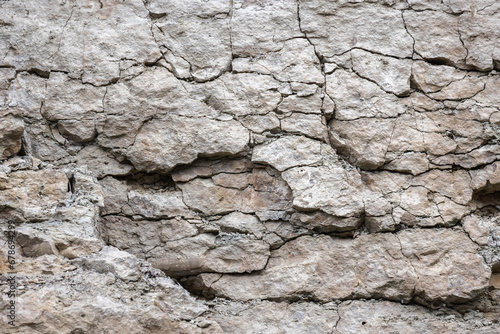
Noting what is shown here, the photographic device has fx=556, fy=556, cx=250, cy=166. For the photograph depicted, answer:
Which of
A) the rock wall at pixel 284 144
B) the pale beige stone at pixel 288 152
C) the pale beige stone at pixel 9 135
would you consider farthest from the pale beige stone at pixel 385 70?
the pale beige stone at pixel 9 135

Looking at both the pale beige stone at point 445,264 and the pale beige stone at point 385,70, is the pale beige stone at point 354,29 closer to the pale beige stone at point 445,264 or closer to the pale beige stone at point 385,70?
the pale beige stone at point 385,70

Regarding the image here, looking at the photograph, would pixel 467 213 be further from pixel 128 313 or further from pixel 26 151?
pixel 26 151

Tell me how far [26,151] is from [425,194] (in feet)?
6.52

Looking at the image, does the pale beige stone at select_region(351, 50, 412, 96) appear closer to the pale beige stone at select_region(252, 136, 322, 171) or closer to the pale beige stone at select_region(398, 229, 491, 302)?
the pale beige stone at select_region(252, 136, 322, 171)

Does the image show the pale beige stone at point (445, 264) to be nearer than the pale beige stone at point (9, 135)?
No

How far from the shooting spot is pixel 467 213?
2.84 m

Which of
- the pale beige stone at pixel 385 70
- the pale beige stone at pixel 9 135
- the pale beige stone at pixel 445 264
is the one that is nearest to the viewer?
the pale beige stone at pixel 9 135

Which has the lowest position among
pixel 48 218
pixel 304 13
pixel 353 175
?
pixel 48 218

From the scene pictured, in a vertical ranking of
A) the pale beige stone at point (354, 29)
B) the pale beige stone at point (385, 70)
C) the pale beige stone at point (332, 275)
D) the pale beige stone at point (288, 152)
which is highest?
the pale beige stone at point (354, 29)

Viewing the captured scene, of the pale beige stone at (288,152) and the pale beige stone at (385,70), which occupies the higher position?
the pale beige stone at (385,70)

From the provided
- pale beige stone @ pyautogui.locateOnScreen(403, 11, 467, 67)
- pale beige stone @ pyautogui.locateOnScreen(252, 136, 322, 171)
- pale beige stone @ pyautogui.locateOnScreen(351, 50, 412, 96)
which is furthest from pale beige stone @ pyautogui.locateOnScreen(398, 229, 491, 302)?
pale beige stone @ pyautogui.locateOnScreen(403, 11, 467, 67)

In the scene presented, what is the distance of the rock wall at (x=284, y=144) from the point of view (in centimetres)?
276

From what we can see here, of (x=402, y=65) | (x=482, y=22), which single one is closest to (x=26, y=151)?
(x=402, y=65)

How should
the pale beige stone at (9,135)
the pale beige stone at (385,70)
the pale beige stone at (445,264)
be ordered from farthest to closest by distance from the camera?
the pale beige stone at (385,70), the pale beige stone at (445,264), the pale beige stone at (9,135)
